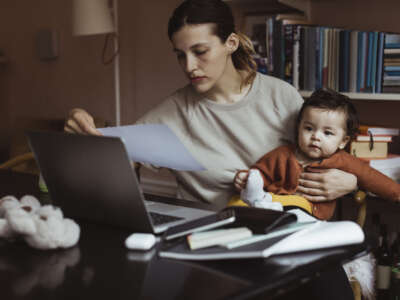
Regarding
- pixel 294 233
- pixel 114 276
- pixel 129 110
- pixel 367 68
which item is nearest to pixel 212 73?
pixel 367 68

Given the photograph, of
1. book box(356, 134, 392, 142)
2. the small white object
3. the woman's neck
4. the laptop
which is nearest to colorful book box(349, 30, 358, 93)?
book box(356, 134, 392, 142)

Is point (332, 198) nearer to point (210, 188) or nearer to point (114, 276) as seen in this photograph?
point (210, 188)

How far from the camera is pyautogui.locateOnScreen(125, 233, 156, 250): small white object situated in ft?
3.07

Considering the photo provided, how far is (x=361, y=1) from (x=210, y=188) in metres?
1.24

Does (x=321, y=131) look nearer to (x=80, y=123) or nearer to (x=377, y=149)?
(x=377, y=149)

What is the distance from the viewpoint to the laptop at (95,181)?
954mm

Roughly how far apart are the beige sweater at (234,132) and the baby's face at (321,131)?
11 cm

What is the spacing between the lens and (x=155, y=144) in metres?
1.21

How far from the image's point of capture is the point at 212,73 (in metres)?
1.76

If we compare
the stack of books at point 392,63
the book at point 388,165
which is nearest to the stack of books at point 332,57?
the stack of books at point 392,63

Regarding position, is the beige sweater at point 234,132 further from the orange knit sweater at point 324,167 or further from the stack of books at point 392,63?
the stack of books at point 392,63

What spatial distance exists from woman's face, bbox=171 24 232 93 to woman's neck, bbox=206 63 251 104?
3.9 inches

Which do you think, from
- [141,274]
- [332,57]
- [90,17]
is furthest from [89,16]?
[141,274]

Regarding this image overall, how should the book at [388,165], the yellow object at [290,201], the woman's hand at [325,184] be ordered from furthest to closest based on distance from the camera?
the book at [388,165] → the woman's hand at [325,184] → the yellow object at [290,201]
